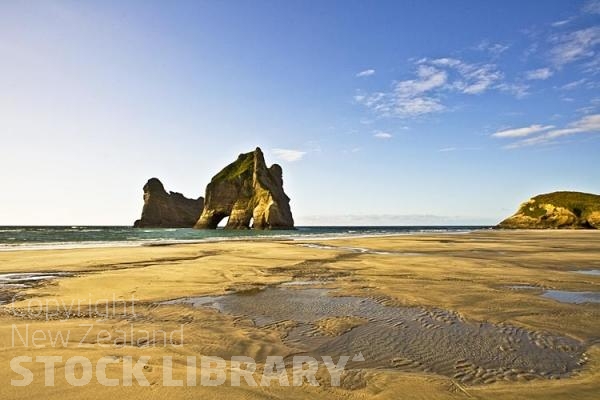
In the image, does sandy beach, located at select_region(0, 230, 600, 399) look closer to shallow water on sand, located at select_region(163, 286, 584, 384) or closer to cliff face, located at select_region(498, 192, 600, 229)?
shallow water on sand, located at select_region(163, 286, 584, 384)

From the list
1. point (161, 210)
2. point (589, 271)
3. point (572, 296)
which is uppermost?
point (161, 210)

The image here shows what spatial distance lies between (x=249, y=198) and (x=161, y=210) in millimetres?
57847

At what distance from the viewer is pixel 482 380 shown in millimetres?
4844

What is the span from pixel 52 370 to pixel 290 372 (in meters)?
3.25

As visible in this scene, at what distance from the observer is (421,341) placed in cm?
661

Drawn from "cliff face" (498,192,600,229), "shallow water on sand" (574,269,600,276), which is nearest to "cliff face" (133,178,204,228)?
"cliff face" (498,192,600,229)

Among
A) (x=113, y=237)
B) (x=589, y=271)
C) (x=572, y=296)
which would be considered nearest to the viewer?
(x=572, y=296)

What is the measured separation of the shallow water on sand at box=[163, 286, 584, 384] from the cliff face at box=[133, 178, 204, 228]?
158m

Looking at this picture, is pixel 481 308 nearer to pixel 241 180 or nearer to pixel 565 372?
pixel 565 372

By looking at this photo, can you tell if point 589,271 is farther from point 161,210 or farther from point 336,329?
point 161,210

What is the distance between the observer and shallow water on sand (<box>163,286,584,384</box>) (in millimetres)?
5340

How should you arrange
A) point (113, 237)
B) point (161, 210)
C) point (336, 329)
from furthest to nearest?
point (161, 210), point (113, 237), point (336, 329)

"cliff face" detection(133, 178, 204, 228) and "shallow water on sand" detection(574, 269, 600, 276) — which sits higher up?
"cliff face" detection(133, 178, 204, 228)

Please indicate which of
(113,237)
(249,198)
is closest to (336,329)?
(113,237)
